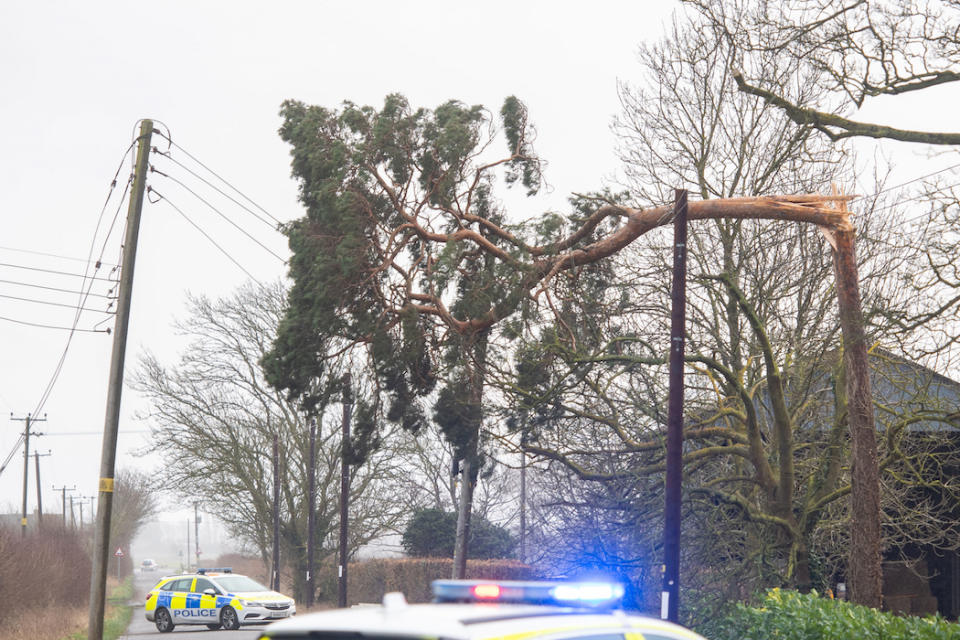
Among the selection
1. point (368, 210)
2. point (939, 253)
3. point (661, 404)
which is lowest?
point (661, 404)

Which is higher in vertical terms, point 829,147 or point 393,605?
point 829,147

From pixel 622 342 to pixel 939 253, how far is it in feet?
23.4

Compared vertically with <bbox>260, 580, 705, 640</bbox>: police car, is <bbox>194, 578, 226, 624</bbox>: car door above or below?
below

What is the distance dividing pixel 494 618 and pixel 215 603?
25.8m

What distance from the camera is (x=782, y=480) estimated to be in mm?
20203

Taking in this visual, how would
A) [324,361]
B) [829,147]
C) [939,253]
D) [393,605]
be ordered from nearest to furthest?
[393,605]
[939,253]
[829,147]
[324,361]

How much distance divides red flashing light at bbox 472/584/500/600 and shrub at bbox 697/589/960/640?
738cm

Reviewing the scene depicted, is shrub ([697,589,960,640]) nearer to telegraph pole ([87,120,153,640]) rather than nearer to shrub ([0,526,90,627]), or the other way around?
telegraph pole ([87,120,153,640])

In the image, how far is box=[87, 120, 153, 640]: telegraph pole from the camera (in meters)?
17.2

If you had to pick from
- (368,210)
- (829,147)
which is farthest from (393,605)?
(829,147)

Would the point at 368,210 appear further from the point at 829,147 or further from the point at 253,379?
the point at 253,379

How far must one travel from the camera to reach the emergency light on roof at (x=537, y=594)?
165 inches

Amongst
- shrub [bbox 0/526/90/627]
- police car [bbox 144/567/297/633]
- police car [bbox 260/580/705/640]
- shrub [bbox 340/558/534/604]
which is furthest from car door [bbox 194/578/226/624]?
police car [bbox 260/580/705/640]

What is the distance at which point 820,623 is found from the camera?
37.7 ft
